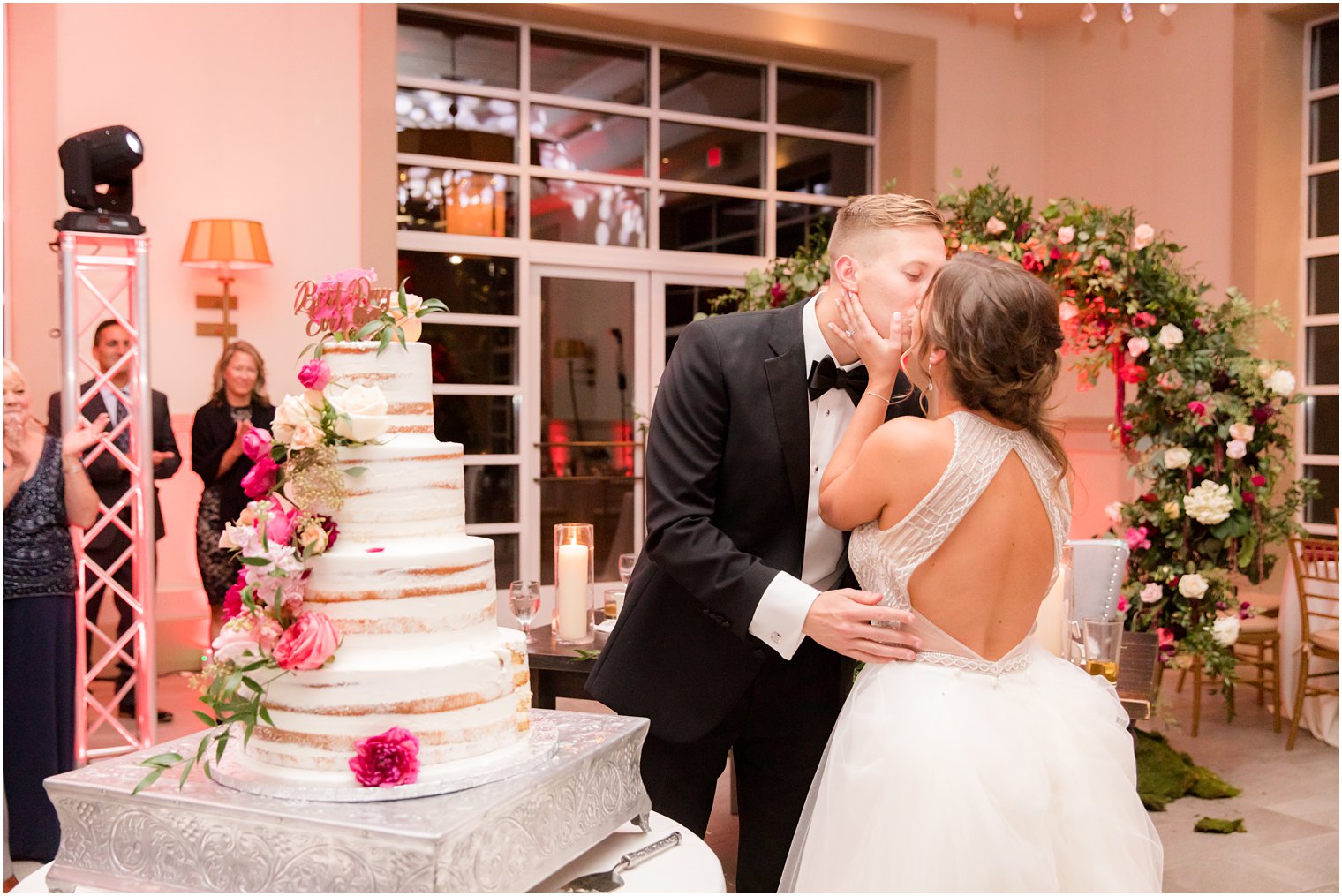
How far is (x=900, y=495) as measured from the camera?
1.97 meters

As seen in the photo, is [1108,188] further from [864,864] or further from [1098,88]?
[864,864]

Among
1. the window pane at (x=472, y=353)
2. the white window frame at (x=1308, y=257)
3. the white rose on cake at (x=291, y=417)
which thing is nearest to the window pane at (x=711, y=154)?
the window pane at (x=472, y=353)

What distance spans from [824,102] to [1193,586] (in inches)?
206

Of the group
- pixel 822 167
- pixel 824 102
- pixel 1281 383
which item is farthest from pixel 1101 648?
pixel 824 102

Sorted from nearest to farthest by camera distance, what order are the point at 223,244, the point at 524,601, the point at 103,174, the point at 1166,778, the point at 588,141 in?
1. the point at 524,601
2. the point at 103,174
3. the point at 1166,778
4. the point at 223,244
5. the point at 588,141

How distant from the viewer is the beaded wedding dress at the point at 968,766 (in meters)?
1.84

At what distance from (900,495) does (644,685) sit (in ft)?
2.35

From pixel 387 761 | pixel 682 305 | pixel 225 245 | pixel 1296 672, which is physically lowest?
pixel 1296 672

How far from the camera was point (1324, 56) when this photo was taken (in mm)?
7508

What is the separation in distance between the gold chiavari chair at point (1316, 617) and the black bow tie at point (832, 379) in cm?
412

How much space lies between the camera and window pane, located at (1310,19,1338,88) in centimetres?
745

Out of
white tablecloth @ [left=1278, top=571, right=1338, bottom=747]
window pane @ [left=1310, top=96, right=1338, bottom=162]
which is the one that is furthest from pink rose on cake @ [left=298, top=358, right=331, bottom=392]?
window pane @ [left=1310, top=96, right=1338, bottom=162]

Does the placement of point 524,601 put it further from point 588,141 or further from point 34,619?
point 588,141

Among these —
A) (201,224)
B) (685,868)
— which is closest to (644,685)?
(685,868)
